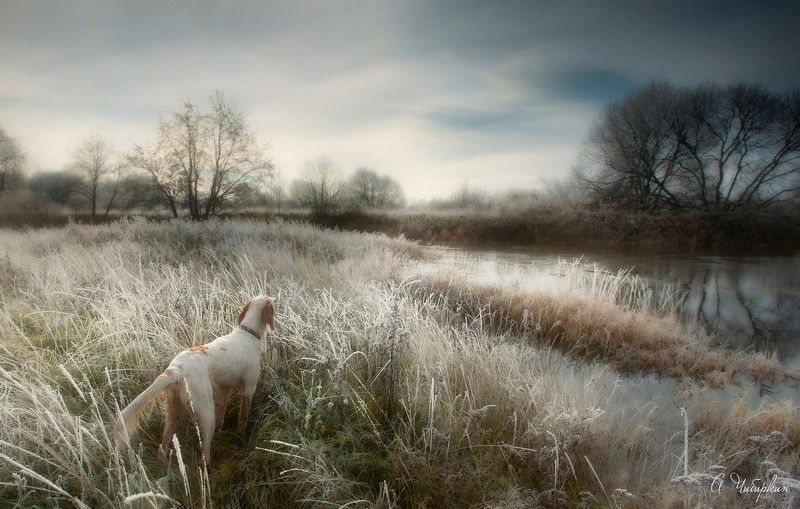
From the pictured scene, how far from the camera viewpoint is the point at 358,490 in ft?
7.63

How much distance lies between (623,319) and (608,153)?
18811mm

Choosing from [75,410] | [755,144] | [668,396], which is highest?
[755,144]

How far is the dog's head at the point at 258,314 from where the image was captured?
269cm

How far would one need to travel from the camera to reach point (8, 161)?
41.8ft

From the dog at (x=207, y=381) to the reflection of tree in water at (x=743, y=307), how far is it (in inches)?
249

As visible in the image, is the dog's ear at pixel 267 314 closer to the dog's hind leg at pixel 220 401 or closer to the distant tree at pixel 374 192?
the dog's hind leg at pixel 220 401

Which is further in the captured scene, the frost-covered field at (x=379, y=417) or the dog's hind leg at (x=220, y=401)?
the dog's hind leg at (x=220, y=401)

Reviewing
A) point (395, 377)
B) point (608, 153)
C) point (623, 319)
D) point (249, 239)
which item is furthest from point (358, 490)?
point (608, 153)

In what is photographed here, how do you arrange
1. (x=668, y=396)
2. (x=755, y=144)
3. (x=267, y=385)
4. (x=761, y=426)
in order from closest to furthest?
(x=267, y=385) < (x=761, y=426) < (x=668, y=396) < (x=755, y=144)

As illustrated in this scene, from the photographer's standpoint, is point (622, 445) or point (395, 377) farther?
point (395, 377)

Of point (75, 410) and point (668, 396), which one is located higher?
point (75, 410)

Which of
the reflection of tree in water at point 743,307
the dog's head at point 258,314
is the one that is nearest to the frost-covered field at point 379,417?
the dog's head at point 258,314

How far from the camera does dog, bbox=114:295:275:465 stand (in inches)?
74.8

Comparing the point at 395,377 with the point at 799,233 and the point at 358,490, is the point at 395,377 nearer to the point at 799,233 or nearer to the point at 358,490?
the point at 358,490
